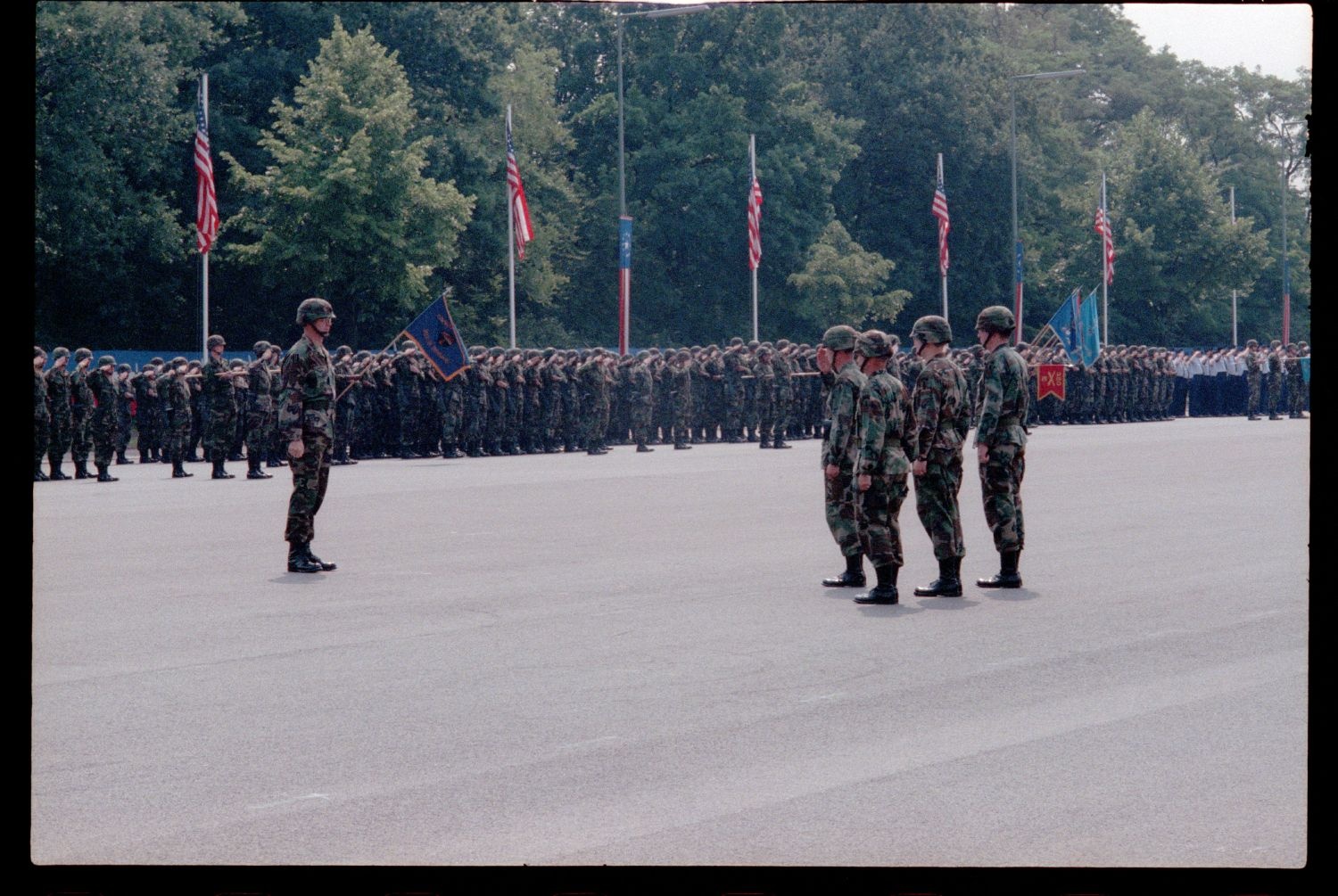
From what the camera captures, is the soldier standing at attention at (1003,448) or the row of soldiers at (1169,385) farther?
the row of soldiers at (1169,385)

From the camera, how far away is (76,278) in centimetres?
4709

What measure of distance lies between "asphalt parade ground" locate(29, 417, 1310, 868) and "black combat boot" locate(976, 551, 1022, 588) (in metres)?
0.16

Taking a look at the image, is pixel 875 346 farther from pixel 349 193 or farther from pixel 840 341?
pixel 349 193

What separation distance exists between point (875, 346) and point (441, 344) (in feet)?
62.8

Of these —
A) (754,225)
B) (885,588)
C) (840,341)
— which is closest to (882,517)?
(885,588)

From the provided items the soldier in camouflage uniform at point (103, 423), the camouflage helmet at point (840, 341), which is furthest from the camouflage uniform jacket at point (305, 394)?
the soldier in camouflage uniform at point (103, 423)

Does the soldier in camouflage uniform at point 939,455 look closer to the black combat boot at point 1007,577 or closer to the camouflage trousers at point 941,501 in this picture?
the camouflage trousers at point 941,501

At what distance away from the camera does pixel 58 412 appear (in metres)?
26.8

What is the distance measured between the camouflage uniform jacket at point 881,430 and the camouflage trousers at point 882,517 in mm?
75

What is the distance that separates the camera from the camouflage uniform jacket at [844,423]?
12945 mm

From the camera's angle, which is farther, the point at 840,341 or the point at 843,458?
the point at 840,341

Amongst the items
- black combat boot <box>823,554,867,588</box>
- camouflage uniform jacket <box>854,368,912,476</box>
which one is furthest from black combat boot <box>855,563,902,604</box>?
black combat boot <box>823,554,867,588</box>

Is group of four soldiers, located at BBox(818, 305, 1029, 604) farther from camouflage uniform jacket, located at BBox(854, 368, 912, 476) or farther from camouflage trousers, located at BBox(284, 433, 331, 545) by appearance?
camouflage trousers, located at BBox(284, 433, 331, 545)

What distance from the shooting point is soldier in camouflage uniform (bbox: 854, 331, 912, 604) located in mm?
12180
